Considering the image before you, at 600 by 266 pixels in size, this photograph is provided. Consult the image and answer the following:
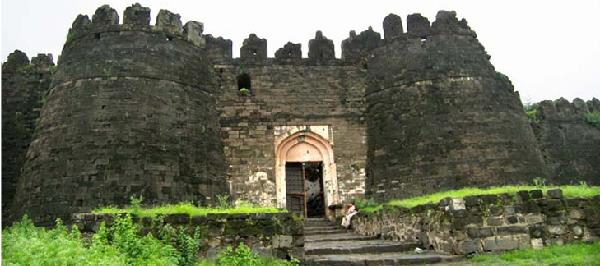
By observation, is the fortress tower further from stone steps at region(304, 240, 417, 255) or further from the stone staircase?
stone steps at region(304, 240, 417, 255)

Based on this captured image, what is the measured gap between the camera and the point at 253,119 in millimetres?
16625

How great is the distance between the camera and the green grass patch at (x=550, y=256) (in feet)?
24.1

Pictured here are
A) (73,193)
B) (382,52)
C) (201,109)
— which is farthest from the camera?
(382,52)

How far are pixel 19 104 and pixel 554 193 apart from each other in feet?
51.9

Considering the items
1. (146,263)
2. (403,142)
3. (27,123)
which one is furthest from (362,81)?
(146,263)

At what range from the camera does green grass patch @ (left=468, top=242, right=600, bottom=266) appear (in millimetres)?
7359

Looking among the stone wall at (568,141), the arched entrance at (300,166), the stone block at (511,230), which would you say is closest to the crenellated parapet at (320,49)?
the arched entrance at (300,166)

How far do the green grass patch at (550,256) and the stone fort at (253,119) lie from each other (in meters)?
6.07

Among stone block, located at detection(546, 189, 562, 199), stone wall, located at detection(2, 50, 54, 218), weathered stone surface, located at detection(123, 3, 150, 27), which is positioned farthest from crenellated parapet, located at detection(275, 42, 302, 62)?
stone block, located at detection(546, 189, 562, 199)

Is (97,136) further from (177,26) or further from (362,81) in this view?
(362,81)

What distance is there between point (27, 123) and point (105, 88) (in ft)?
13.5

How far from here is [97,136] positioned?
1345 centimetres

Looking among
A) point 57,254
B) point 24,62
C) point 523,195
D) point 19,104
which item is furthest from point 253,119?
point 57,254

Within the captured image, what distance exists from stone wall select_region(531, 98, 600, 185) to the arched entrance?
27.0 feet
